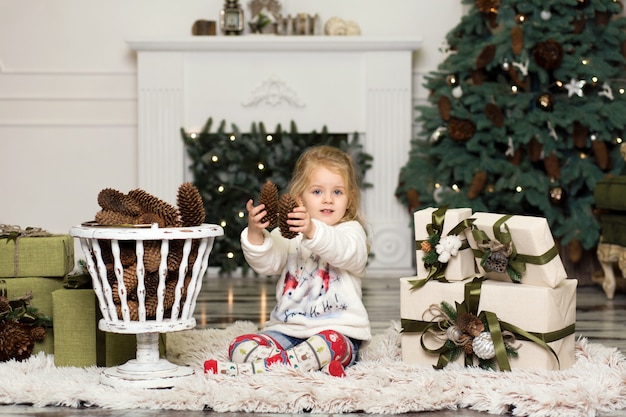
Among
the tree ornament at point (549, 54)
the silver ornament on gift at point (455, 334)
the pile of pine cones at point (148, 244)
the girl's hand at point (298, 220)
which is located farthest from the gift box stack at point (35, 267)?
the tree ornament at point (549, 54)

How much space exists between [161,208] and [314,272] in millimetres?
574

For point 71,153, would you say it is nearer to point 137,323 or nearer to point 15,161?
point 15,161

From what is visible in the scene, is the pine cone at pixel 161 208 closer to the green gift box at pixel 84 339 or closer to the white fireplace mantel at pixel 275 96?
the green gift box at pixel 84 339

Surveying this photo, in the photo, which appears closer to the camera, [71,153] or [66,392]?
[66,392]

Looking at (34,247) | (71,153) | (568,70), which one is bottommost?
(34,247)

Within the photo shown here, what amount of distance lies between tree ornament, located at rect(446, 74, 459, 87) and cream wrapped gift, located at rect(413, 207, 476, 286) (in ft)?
9.51

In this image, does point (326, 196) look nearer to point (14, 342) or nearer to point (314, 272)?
point (314, 272)

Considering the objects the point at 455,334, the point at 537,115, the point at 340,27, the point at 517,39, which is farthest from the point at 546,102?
the point at 455,334

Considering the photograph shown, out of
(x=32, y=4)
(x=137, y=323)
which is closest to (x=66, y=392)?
(x=137, y=323)

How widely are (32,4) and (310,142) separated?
210 centimetres

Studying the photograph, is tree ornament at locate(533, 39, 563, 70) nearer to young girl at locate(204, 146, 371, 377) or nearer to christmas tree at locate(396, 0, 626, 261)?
christmas tree at locate(396, 0, 626, 261)

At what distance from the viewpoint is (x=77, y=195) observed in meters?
6.36

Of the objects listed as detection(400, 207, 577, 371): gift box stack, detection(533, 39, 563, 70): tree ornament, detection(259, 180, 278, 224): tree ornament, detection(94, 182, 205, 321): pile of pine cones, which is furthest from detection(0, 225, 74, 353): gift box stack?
detection(533, 39, 563, 70): tree ornament

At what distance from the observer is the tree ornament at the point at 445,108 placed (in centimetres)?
563
